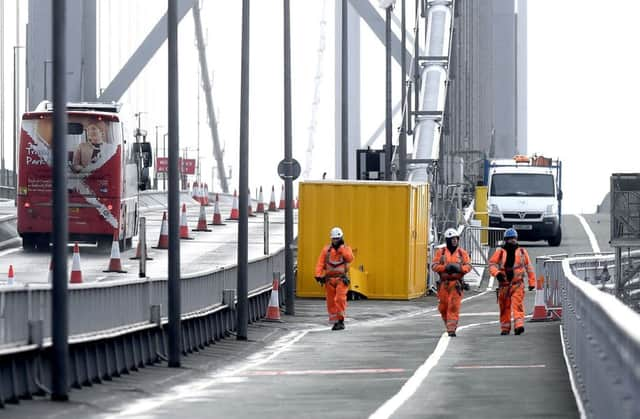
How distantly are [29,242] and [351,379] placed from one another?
21.9 metres

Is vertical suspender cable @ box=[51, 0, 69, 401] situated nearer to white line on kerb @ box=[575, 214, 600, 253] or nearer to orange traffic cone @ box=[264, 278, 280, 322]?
orange traffic cone @ box=[264, 278, 280, 322]

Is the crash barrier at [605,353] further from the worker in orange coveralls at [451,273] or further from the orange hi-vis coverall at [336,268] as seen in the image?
the orange hi-vis coverall at [336,268]

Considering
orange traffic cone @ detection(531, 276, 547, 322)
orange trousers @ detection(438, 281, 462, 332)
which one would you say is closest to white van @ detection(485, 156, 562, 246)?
orange traffic cone @ detection(531, 276, 547, 322)

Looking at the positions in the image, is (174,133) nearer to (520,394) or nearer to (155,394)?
(155,394)

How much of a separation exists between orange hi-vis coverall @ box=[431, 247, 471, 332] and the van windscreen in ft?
103

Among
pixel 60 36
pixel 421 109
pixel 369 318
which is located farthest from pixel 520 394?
pixel 421 109

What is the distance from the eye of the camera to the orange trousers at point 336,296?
28.6 metres

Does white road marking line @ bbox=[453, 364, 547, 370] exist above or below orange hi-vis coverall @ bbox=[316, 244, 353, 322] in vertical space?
below

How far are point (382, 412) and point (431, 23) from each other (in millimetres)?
63439

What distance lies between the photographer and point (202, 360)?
74.8 feet

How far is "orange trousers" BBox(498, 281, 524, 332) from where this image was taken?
2670 centimetres

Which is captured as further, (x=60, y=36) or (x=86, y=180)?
(x=86, y=180)

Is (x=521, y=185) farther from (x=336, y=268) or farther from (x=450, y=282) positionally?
(x=450, y=282)

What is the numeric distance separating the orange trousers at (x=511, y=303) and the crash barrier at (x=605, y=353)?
7707 millimetres
